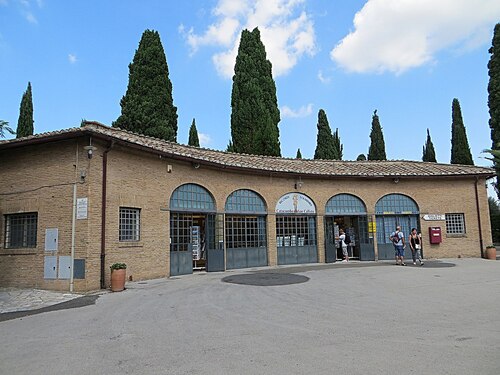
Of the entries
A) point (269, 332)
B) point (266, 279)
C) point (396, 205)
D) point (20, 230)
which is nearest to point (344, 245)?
point (396, 205)

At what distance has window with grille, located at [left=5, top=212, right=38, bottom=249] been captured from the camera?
12797 millimetres

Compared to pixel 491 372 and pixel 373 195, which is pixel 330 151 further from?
pixel 491 372

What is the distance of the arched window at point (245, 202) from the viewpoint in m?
17.4

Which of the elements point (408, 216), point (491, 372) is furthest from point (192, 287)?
point (408, 216)

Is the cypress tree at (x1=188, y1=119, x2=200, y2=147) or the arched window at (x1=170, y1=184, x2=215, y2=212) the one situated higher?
the cypress tree at (x1=188, y1=119, x2=200, y2=147)

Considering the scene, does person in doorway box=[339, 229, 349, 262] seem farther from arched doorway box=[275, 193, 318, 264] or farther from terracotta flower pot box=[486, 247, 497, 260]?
terracotta flower pot box=[486, 247, 497, 260]

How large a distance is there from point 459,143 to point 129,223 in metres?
32.2

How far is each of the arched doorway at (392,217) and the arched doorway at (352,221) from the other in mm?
737

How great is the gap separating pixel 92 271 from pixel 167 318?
194 inches

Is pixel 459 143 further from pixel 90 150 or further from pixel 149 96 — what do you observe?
pixel 90 150

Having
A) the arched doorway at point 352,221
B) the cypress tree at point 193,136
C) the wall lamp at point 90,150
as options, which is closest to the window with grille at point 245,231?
the arched doorway at point 352,221

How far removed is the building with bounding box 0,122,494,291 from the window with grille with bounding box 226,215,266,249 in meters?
0.05

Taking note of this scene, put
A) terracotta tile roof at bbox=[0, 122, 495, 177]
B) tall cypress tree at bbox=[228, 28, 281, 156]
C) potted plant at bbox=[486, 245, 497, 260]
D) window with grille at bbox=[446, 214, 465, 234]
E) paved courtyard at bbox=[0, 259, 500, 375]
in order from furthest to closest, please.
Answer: tall cypress tree at bbox=[228, 28, 281, 156] < window with grille at bbox=[446, 214, 465, 234] < potted plant at bbox=[486, 245, 497, 260] < terracotta tile roof at bbox=[0, 122, 495, 177] < paved courtyard at bbox=[0, 259, 500, 375]

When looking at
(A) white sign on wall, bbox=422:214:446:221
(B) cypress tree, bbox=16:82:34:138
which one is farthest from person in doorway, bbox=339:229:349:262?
(B) cypress tree, bbox=16:82:34:138
